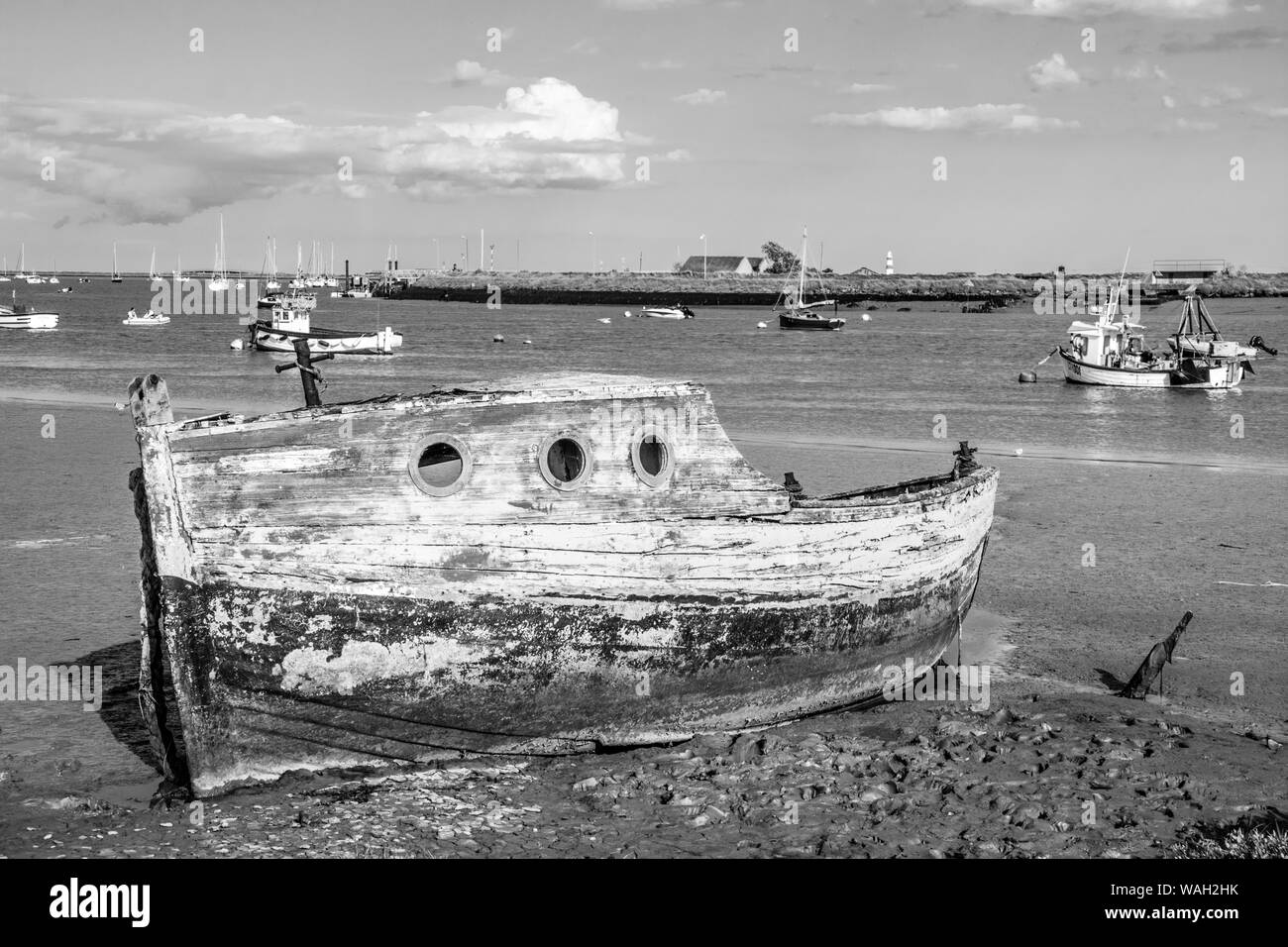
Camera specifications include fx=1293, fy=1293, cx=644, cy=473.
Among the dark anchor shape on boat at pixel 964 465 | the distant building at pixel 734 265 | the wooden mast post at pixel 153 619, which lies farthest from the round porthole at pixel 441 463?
the distant building at pixel 734 265

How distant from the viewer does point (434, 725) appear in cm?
895

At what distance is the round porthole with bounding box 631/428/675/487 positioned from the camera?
9.38 metres

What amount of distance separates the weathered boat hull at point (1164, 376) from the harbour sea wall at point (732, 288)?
10577 cm

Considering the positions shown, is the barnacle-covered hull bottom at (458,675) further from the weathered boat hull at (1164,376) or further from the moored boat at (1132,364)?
the moored boat at (1132,364)

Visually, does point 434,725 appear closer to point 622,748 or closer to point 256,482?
point 622,748

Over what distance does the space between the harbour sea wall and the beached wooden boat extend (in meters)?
140

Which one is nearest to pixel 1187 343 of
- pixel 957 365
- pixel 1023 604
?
pixel 957 365

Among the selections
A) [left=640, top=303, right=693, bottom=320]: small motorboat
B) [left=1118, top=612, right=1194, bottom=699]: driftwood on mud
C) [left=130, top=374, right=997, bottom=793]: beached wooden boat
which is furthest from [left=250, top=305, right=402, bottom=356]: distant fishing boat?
[left=640, top=303, right=693, bottom=320]: small motorboat

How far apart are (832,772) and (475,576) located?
9.36 ft

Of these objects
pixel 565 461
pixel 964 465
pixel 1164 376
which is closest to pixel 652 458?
pixel 565 461

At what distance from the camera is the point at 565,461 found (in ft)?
31.0

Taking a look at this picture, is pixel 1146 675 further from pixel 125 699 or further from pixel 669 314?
pixel 669 314
